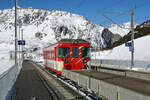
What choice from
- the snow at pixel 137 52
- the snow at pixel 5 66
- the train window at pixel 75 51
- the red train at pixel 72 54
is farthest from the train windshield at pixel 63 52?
the snow at pixel 137 52

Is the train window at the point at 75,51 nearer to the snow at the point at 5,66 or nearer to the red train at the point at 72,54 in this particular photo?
the red train at the point at 72,54

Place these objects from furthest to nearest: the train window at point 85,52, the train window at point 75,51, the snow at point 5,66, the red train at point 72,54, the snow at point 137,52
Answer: the snow at point 137,52
the snow at point 5,66
the train window at point 85,52
the train window at point 75,51
the red train at point 72,54

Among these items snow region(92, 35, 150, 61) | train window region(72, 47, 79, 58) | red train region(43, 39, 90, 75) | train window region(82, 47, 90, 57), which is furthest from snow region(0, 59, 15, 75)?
snow region(92, 35, 150, 61)

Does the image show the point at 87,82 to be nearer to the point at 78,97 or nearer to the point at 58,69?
the point at 78,97

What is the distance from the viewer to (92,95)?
1198cm

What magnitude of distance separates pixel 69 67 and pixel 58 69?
1221 mm

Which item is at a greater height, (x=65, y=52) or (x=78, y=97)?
(x=65, y=52)

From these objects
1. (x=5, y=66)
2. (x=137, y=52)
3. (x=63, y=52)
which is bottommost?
(x=5, y=66)

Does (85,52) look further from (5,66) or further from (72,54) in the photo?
(5,66)

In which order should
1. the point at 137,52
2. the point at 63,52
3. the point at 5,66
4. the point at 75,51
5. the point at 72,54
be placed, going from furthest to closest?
1. the point at 137,52
2. the point at 5,66
3. the point at 75,51
4. the point at 72,54
5. the point at 63,52

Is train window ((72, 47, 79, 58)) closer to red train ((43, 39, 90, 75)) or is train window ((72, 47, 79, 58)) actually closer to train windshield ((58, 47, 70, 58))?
red train ((43, 39, 90, 75))

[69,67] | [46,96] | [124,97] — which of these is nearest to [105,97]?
[124,97]

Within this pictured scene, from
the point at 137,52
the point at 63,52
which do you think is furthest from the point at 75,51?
the point at 137,52

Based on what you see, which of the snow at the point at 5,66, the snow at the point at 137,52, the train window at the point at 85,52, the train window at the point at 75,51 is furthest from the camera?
the snow at the point at 137,52
